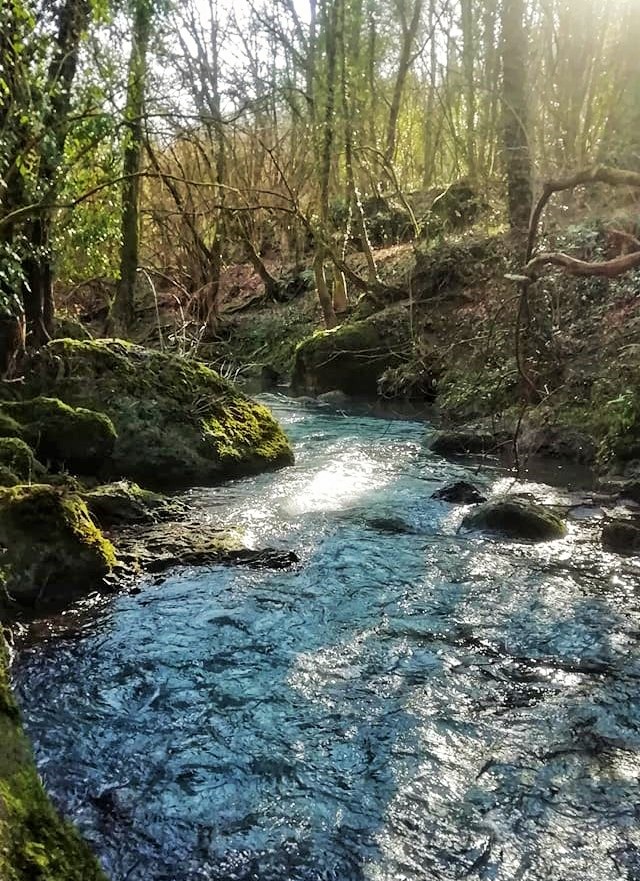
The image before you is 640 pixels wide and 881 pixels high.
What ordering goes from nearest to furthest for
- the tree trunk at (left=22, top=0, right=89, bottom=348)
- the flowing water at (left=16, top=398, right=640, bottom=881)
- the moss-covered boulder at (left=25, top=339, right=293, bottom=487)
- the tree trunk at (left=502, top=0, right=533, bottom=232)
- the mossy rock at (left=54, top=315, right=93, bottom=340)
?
the flowing water at (left=16, top=398, right=640, bottom=881), the tree trunk at (left=22, top=0, right=89, bottom=348), the moss-covered boulder at (left=25, top=339, right=293, bottom=487), the mossy rock at (left=54, top=315, right=93, bottom=340), the tree trunk at (left=502, top=0, right=533, bottom=232)

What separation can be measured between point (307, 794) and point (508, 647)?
1.65 meters

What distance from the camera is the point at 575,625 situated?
437 centimetres

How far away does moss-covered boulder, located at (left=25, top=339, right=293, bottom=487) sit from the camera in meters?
7.79

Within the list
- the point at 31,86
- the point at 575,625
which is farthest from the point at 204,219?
the point at 575,625

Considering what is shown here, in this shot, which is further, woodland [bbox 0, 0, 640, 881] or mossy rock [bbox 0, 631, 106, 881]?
woodland [bbox 0, 0, 640, 881]

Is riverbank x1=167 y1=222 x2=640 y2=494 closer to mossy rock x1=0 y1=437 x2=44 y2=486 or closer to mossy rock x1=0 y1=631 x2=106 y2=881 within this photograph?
mossy rock x1=0 y1=437 x2=44 y2=486

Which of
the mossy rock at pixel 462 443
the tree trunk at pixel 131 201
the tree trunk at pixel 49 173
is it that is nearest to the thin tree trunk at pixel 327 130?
the tree trunk at pixel 131 201

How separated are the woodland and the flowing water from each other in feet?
0.20

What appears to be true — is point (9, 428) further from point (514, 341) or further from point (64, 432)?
point (514, 341)

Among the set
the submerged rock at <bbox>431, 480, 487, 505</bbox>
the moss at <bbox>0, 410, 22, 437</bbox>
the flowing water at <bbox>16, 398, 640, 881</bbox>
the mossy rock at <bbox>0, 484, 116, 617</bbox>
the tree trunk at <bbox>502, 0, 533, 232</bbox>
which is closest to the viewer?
the flowing water at <bbox>16, 398, 640, 881</bbox>

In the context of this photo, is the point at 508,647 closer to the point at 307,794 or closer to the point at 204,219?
the point at 307,794

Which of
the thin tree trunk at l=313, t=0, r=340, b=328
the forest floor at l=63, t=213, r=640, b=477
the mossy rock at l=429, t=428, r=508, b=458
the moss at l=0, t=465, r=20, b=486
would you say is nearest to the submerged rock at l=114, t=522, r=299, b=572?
the moss at l=0, t=465, r=20, b=486

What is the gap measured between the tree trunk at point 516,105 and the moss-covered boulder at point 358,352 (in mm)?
3323

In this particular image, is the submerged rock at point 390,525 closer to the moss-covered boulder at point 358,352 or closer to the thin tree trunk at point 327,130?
the moss-covered boulder at point 358,352
